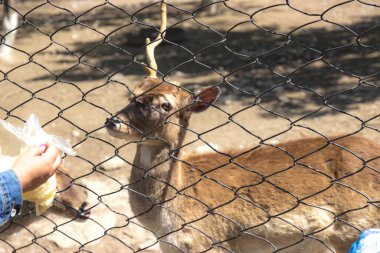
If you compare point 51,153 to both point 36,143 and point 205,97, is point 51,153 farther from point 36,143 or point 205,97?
point 205,97

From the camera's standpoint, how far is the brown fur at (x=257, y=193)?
146 inches

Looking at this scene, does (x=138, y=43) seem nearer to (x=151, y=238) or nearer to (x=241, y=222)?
(x=151, y=238)

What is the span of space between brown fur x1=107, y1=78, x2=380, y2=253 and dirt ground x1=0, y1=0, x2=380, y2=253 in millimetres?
235

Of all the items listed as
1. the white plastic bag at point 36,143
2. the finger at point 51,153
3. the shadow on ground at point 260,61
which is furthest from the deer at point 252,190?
the shadow on ground at point 260,61

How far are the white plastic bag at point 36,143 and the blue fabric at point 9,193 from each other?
263 millimetres

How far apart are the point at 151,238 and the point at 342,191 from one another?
67.6 inches

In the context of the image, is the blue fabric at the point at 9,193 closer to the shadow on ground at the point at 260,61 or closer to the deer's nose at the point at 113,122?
the deer's nose at the point at 113,122

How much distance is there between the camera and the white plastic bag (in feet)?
8.72

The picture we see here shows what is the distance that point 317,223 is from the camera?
379 centimetres

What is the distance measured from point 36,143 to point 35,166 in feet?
0.66

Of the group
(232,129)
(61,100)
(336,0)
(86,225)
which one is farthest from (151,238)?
(336,0)

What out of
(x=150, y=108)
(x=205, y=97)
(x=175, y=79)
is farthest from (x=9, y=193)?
(x=175, y=79)

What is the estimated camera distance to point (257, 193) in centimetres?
392

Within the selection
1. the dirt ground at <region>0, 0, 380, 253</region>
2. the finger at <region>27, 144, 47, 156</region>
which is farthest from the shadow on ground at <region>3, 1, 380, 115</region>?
the finger at <region>27, 144, 47, 156</region>
